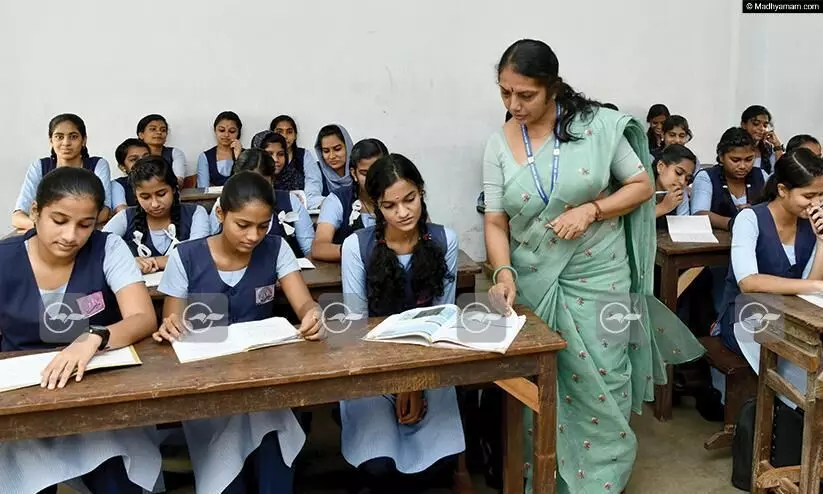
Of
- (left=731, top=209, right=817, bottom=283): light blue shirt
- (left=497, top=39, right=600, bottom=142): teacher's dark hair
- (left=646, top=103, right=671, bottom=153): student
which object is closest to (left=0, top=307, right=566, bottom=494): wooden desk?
(left=497, top=39, right=600, bottom=142): teacher's dark hair

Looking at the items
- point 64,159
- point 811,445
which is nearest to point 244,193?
point 811,445

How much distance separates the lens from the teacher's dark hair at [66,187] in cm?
176

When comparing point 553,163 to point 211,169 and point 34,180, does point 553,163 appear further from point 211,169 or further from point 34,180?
point 211,169

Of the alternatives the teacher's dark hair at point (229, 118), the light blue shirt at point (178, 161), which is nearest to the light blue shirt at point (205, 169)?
the light blue shirt at point (178, 161)

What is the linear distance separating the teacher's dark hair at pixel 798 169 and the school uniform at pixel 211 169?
3713mm

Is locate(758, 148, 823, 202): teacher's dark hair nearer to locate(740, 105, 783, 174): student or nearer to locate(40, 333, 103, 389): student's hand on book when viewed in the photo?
locate(40, 333, 103, 389): student's hand on book

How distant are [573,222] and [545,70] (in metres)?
0.42

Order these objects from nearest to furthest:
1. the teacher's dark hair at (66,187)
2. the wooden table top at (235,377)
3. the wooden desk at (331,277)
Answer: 1. the wooden table top at (235,377)
2. the teacher's dark hair at (66,187)
3. the wooden desk at (331,277)

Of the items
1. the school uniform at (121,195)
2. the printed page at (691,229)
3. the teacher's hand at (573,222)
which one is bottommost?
the printed page at (691,229)

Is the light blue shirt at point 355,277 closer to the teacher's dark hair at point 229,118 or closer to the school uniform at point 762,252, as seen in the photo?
the school uniform at point 762,252

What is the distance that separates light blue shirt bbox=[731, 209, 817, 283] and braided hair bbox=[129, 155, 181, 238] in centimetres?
205

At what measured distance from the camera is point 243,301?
209 cm

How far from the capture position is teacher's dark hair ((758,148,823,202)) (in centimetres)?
219

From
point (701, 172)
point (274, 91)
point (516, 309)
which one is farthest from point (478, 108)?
point (516, 309)
